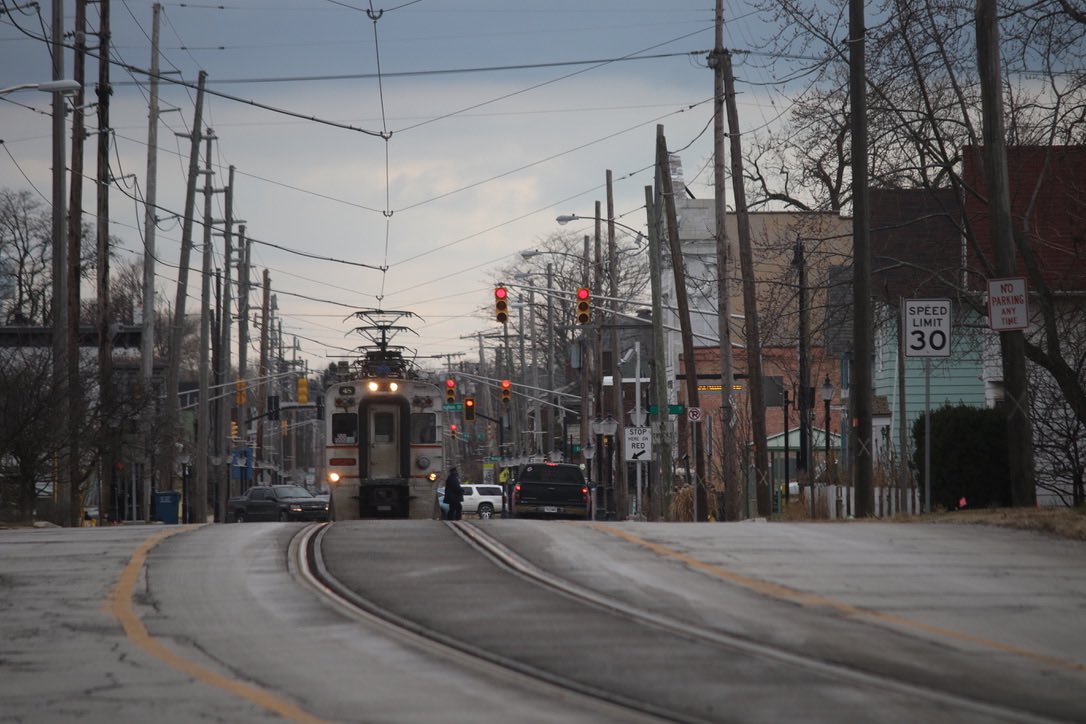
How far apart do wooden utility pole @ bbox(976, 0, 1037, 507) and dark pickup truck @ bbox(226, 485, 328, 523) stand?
30.8m

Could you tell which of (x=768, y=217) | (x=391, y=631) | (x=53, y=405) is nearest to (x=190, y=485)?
(x=768, y=217)

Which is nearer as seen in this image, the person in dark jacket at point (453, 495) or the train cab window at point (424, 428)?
the train cab window at point (424, 428)

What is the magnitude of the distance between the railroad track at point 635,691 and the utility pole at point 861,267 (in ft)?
36.5

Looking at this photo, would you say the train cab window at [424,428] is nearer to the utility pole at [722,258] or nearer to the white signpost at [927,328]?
the utility pole at [722,258]

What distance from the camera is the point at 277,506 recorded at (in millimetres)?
51094

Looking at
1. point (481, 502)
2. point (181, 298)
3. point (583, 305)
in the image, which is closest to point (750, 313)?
point (583, 305)

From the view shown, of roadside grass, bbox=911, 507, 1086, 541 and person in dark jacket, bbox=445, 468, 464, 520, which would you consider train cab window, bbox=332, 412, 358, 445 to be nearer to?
person in dark jacket, bbox=445, 468, 464, 520

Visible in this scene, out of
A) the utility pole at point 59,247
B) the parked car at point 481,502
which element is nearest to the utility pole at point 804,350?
the utility pole at point 59,247

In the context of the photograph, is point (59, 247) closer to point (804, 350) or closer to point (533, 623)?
point (804, 350)

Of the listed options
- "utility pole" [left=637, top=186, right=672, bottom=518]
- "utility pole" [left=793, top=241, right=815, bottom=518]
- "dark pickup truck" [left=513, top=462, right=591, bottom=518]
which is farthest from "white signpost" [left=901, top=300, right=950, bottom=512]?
"dark pickup truck" [left=513, top=462, right=591, bottom=518]

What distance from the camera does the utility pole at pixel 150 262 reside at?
1847 inches

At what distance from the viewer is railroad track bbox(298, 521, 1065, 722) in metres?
8.09

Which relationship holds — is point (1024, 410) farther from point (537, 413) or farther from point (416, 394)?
point (537, 413)

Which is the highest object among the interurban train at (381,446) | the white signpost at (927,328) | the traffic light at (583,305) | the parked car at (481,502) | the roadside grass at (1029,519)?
the traffic light at (583,305)
